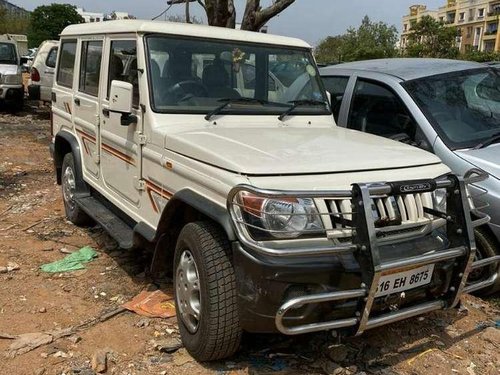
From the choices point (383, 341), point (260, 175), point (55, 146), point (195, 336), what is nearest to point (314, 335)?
point (383, 341)

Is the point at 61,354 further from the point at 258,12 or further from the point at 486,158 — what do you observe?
the point at 258,12

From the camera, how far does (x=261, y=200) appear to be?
2.71m

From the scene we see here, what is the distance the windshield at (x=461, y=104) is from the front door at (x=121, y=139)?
93.3 inches

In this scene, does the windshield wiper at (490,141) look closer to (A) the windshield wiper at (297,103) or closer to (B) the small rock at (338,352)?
(A) the windshield wiper at (297,103)

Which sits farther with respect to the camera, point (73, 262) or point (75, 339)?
point (73, 262)

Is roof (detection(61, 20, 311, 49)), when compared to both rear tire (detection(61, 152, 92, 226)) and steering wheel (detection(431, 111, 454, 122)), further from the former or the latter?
rear tire (detection(61, 152, 92, 226))

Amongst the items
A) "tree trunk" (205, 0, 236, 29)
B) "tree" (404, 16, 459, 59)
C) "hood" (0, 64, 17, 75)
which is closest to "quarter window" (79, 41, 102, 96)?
"tree trunk" (205, 0, 236, 29)

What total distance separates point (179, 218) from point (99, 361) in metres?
0.99

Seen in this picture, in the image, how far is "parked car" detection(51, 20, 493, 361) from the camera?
2.69 metres

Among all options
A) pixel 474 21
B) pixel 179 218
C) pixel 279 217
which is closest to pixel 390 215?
pixel 279 217

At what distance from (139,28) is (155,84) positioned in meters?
0.48

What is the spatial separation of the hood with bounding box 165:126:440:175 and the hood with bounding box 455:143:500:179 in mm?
855

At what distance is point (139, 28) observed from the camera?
13.2ft

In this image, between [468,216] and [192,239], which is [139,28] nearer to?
[192,239]
